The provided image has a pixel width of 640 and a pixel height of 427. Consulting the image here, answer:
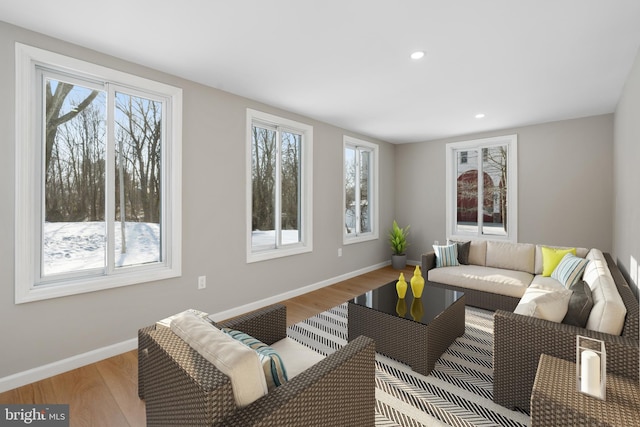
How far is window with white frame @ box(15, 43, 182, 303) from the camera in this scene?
6.93ft

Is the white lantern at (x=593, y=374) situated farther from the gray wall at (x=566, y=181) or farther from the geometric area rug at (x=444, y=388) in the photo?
the gray wall at (x=566, y=181)

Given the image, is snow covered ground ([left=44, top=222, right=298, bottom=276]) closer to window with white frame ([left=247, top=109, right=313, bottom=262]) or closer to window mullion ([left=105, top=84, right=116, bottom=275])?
window mullion ([left=105, top=84, right=116, bottom=275])

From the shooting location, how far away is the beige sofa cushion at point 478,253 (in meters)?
4.04

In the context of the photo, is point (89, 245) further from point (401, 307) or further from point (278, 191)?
point (401, 307)

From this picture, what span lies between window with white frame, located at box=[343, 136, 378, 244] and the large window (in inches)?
52.1

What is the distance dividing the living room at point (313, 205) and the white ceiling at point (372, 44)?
0.36 feet

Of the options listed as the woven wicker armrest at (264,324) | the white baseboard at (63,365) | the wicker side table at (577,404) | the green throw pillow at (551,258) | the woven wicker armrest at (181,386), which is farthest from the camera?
the green throw pillow at (551,258)

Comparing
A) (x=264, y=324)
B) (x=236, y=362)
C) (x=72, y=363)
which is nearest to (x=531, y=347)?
(x=264, y=324)

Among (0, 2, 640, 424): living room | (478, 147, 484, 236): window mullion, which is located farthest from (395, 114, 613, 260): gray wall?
(478, 147, 484, 236): window mullion

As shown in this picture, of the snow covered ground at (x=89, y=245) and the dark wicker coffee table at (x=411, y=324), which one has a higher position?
the snow covered ground at (x=89, y=245)

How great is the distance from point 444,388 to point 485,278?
181 cm

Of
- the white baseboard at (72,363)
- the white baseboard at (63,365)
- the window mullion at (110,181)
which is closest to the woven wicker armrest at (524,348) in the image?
the white baseboard at (72,363)

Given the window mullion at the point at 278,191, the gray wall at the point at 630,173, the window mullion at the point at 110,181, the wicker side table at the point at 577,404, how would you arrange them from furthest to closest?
the window mullion at the point at 278,191 < the window mullion at the point at 110,181 < the gray wall at the point at 630,173 < the wicker side table at the point at 577,404

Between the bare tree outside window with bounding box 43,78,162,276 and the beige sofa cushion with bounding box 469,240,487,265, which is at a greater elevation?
the bare tree outside window with bounding box 43,78,162,276
